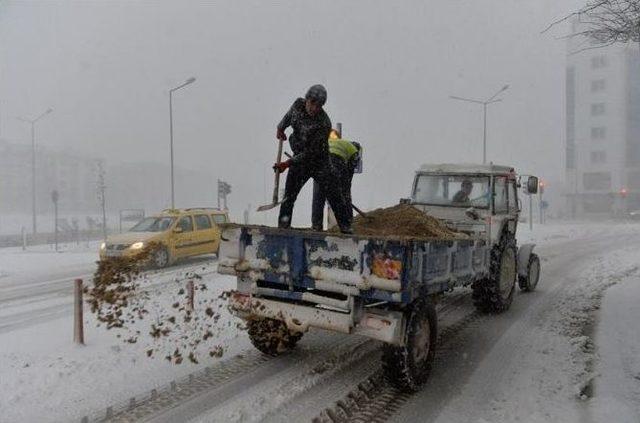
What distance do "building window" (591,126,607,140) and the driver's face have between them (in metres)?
70.5

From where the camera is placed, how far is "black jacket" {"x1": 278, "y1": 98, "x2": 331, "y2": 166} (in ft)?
18.8

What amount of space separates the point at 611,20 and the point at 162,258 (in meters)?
11.7

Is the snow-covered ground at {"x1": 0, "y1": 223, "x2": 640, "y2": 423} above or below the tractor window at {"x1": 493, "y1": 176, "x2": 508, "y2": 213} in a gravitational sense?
below

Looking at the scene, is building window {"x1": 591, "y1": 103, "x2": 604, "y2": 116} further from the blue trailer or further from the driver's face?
the driver's face

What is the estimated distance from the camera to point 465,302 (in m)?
9.26

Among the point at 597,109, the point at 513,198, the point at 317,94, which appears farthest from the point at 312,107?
the point at 597,109

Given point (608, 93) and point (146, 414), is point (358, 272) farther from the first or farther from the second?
point (608, 93)

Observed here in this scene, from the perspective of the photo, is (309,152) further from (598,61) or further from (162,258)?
(598,61)

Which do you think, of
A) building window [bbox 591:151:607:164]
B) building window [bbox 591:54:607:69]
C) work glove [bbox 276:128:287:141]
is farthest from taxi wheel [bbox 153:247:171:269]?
building window [bbox 591:54:607:69]

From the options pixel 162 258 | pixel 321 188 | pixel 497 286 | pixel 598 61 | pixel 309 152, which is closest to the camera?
pixel 309 152

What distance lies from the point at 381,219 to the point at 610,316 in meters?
4.05

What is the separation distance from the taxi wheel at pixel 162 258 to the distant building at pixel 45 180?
64.0 metres

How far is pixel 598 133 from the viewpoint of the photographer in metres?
66.8

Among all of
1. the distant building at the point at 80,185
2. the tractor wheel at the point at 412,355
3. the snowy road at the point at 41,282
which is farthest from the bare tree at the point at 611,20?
the distant building at the point at 80,185
